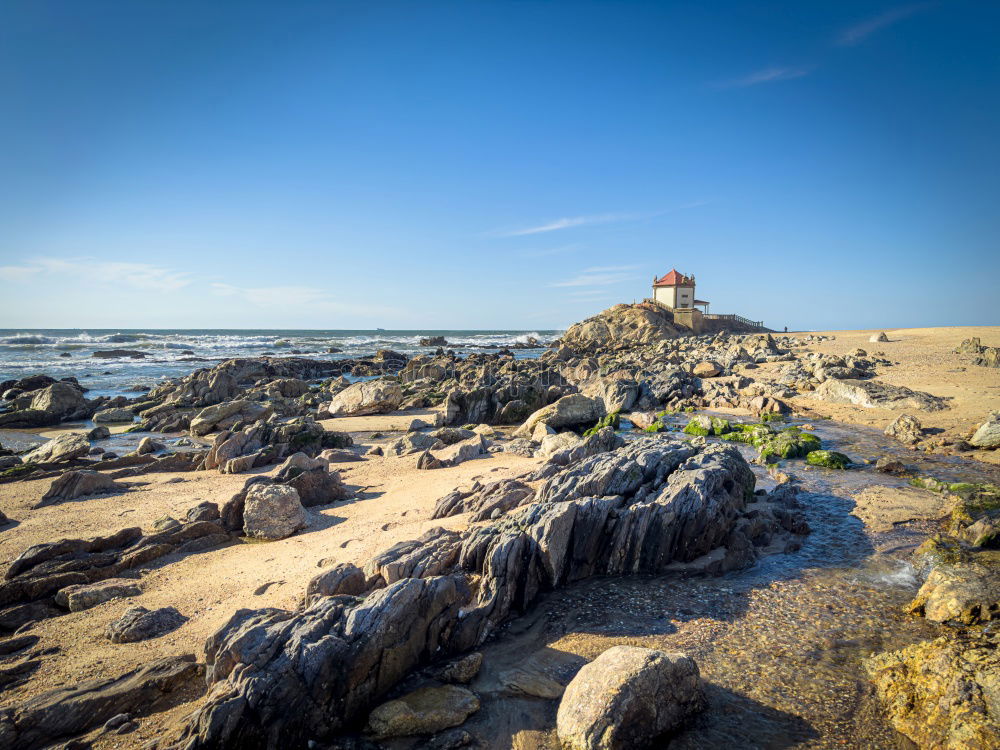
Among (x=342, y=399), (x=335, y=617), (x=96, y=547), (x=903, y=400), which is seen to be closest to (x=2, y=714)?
(x=335, y=617)

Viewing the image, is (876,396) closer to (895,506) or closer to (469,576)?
(895,506)

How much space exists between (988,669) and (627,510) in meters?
5.37

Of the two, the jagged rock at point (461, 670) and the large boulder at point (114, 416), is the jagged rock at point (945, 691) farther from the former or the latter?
the large boulder at point (114, 416)

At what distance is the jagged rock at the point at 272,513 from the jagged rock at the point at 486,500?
3.47 meters

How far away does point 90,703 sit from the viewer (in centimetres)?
592

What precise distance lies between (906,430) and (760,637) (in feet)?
53.9

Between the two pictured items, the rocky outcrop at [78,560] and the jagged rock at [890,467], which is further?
the jagged rock at [890,467]

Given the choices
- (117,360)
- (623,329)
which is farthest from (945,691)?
(117,360)

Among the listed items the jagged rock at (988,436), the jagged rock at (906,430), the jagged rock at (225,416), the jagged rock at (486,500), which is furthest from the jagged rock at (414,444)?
the jagged rock at (988,436)

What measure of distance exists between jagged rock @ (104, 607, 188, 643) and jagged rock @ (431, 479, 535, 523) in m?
5.60

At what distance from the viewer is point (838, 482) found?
1470cm

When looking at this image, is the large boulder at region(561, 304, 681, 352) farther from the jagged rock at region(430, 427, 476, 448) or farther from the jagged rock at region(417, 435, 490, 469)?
the jagged rock at region(417, 435, 490, 469)

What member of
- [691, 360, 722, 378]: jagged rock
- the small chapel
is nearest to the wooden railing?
the small chapel

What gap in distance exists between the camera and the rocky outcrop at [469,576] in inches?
220
